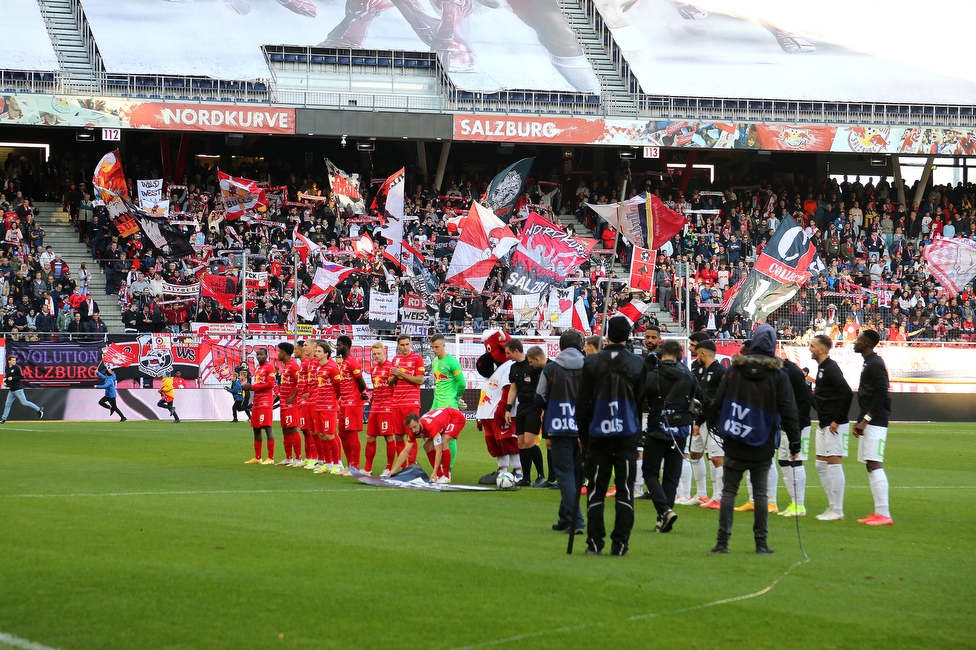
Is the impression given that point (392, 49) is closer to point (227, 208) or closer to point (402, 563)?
point (227, 208)

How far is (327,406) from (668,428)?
276 inches

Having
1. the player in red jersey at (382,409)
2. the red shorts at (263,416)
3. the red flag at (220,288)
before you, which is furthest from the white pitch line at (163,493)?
the red flag at (220,288)

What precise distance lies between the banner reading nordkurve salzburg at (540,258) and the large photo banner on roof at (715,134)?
369 inches

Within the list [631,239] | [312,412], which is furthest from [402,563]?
[631,239]

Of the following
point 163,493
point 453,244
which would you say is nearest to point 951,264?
point 453,244

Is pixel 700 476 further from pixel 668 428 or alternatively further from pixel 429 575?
pixel 429 575

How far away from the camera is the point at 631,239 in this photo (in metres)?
34.2

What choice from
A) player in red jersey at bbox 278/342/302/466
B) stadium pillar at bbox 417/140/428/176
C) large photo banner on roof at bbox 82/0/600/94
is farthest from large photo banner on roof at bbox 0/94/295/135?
player in red jersey at bbox 278/342/302/466

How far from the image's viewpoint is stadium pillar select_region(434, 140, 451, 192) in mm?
43219

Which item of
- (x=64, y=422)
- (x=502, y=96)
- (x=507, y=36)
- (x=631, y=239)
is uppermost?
(x=507, y=36)

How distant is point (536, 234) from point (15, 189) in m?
18.6

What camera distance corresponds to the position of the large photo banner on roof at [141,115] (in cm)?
3772

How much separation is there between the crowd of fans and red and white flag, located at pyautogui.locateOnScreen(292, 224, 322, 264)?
39 centimetres

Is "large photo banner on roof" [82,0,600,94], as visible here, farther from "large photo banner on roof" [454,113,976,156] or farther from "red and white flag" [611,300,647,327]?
"red and white flag" [611,300,647,327]
